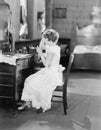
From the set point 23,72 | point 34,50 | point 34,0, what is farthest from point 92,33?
point 23,72

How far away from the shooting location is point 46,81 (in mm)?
5156

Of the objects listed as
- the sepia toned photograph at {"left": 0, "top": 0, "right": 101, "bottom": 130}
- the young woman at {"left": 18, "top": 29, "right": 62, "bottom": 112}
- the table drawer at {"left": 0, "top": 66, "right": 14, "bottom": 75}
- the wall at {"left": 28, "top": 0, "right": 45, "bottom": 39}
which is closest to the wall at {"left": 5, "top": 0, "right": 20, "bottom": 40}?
the sepia toned photograph at {"left": 0, "top": 0, "right": 101, "bottom": 130}

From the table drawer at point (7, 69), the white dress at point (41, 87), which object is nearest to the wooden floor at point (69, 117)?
the white dress at point (41, 87)

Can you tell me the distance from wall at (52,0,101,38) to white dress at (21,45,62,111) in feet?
19.7

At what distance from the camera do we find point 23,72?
17.4 feet

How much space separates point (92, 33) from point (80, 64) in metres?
1.45

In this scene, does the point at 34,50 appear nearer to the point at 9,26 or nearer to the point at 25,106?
the point at 9,26

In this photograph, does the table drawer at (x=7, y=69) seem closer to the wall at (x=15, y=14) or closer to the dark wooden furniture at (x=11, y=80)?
the dark wooden furniture at (x=11, y=80)

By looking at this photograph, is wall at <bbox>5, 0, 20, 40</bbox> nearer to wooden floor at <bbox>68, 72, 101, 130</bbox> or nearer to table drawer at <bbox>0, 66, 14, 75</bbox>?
table drawer at <bbox>0, 66, 14, 75</bbox>

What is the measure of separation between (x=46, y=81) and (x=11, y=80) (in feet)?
2.11

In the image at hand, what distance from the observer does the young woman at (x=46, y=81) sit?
5070 mm

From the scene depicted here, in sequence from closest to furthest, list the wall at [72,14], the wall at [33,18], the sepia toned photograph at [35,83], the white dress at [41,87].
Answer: the sepia toned photograph at [35,83]
the white dress at [41,87]
the wall at [33,18]
the wall at [72,14]

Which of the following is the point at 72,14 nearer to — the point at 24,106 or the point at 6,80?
the point at 24,106

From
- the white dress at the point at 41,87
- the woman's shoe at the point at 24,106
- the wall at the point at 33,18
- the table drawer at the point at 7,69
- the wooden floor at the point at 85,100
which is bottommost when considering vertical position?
the wooden floor at the point at 85,100
